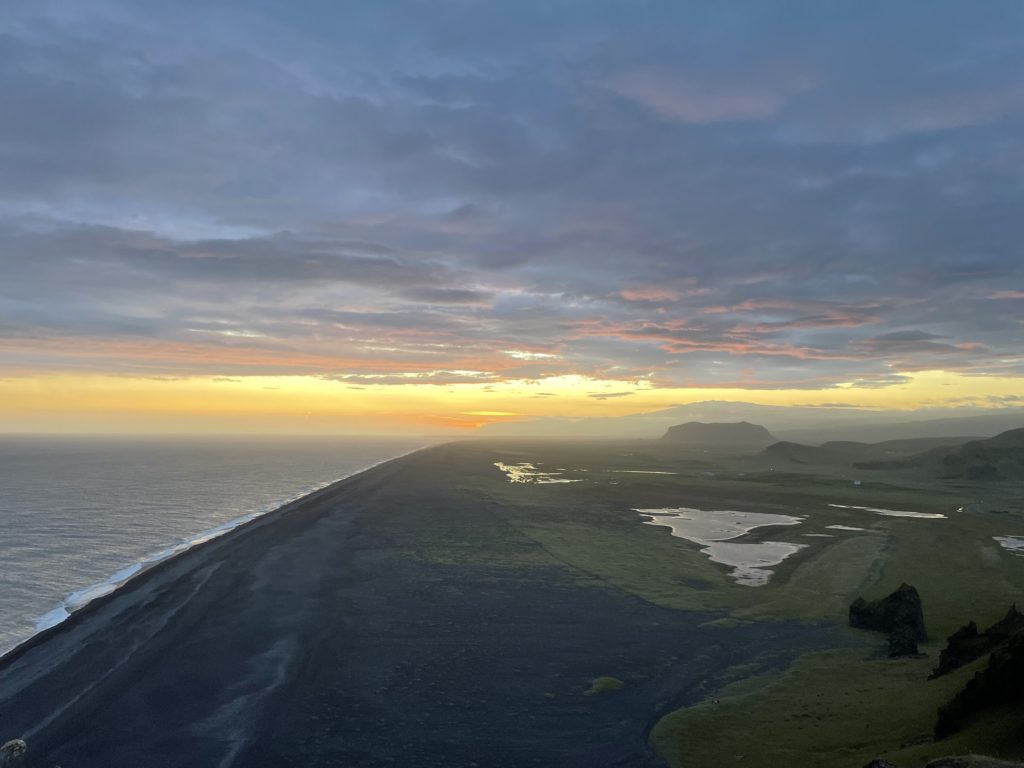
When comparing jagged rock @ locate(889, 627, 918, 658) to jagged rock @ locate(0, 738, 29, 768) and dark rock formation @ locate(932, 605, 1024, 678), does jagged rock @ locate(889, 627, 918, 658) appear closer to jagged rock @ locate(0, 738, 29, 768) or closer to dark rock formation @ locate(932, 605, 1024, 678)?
dark rock formation @ locate(932, 605, 1024, 678)

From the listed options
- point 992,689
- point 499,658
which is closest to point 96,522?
point 499,658

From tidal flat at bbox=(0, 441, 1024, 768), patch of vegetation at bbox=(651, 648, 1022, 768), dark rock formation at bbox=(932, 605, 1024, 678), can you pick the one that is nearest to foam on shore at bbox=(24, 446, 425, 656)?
tidal flat at bbox=(0, 441, 1024, 768)

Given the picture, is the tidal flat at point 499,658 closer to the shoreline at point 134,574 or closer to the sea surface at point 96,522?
the shoreline at point 134,574

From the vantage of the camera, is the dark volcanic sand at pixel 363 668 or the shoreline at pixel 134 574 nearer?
the dark volcanic sand at pixel 363 668

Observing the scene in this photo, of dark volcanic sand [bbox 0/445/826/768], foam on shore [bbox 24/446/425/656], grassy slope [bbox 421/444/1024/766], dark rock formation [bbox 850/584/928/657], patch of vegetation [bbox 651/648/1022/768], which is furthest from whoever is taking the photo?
foam on shore [bbox 24/446/425/656]

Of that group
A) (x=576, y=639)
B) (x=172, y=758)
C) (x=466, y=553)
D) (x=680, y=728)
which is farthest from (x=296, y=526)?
(x=680, y=728)

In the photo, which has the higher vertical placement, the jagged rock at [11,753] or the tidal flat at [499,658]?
the jagged rock at [11,753]

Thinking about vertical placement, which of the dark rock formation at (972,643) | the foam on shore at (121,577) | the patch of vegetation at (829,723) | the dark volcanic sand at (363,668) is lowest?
the foam on shore at (121,577)

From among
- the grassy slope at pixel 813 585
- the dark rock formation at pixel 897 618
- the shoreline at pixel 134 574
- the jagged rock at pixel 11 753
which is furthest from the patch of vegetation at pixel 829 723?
the shoreline at pixel 134 574
